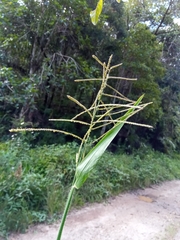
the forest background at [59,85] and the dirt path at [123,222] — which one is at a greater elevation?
the forest background at [59,85]

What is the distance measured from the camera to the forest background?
393 cm

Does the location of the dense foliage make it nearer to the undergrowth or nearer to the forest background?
the forest background

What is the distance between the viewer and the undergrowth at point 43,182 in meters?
3.43

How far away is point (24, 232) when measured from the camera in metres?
3.32

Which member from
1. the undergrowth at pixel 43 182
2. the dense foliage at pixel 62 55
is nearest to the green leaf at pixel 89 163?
the undergrowth at pixel 43 182

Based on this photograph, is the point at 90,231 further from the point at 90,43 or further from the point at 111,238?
the point at 90,43

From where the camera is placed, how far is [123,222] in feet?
13.8

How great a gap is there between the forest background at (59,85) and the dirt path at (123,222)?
229 mm

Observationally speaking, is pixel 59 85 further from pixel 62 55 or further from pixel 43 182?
pixel 43 182

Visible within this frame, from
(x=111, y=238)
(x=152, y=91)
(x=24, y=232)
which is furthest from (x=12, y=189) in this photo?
(x=152, y=91)

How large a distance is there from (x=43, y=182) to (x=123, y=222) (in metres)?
1.36

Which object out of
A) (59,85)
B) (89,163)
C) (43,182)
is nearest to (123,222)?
(43,182)

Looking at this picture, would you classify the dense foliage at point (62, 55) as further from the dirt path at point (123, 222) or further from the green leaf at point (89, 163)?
the green leaf at point (89, 163)

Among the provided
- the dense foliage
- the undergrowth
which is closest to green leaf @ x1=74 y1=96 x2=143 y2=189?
the undergrowth
